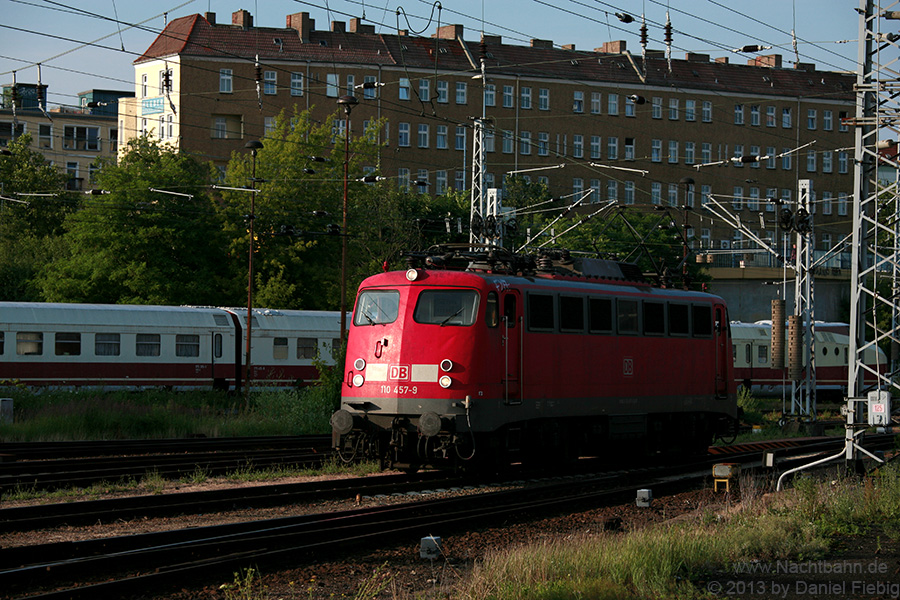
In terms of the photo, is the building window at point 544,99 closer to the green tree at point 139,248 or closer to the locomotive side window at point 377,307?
the green tree at point 139,248

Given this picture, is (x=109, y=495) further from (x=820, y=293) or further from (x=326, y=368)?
(x=820, y=293)

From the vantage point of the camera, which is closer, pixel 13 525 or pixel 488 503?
pixel 13 525

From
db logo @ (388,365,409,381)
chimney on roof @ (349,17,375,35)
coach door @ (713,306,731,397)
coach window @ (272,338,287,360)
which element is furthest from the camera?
chimney on roof @ (349,17,375,35)

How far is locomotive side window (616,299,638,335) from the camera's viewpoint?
1955cm

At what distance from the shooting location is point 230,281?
49812 mm

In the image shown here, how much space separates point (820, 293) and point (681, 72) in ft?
66.9

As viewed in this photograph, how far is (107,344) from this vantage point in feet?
112

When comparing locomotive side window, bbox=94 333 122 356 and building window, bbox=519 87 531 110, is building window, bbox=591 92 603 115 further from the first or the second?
locomotive side window, bbox=94 333 122 356

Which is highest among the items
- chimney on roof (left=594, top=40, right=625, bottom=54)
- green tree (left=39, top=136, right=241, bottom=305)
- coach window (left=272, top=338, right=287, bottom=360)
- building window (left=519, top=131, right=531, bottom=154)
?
chimney on roof (left=594, top=40, right=625, bottom=54)

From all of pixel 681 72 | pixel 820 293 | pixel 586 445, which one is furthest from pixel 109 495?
pixel 681 72

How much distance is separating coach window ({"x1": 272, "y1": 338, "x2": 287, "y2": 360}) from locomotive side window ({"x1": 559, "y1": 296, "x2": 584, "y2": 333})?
20693 millimetres

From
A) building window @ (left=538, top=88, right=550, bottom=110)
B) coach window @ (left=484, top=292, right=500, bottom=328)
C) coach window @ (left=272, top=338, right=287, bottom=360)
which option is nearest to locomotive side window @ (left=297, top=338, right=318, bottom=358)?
coach window @ (left=272, top=338, right=287, bottom=360)

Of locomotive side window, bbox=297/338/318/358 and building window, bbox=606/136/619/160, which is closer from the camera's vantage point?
locomotive side window, bbox=297/338/318/358

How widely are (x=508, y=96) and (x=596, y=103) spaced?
7692 mm
